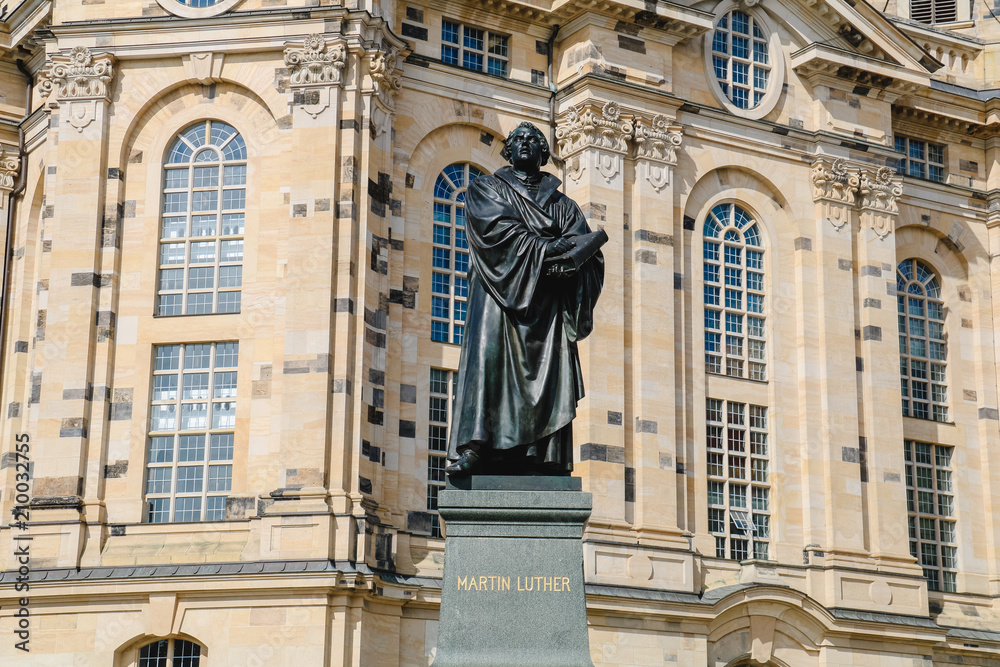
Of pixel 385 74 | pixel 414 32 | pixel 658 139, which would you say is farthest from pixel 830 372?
pixel 385 74

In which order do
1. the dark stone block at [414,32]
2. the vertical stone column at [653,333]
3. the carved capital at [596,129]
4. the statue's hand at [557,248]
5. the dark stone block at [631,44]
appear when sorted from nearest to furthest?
the statue's hand at [557,248]
the vertical stone column at [653,333]
the dark stone block at [414,32]
the carved capital at [596,129]
the dark stone block at [631,44]

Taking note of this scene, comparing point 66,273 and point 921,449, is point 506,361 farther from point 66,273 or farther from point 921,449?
point 921,449

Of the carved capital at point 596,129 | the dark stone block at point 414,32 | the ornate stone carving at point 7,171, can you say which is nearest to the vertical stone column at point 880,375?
the carved capital at point 596,129

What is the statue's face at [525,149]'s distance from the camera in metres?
14.2

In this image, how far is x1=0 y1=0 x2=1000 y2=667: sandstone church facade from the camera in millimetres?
32906

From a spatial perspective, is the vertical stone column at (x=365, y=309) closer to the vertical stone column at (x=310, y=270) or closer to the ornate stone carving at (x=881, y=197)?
the vertical stone column at (x=310, y=270)

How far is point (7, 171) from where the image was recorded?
39719 mm

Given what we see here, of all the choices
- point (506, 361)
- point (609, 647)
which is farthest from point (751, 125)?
point (506, 361)

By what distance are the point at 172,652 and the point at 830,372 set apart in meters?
18.1

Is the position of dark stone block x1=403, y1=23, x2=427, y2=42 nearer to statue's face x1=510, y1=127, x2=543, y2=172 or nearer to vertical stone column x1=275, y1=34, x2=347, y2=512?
vertical stone column x1=275, y1=34, x2=347, y2=512

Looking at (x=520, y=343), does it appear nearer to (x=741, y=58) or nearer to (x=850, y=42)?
(x=741, y=58)

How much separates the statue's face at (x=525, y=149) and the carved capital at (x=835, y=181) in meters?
27.4

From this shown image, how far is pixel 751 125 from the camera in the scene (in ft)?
132

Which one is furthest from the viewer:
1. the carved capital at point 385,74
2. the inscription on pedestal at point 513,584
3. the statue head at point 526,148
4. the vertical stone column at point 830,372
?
the vertical stone column at point 830,372
